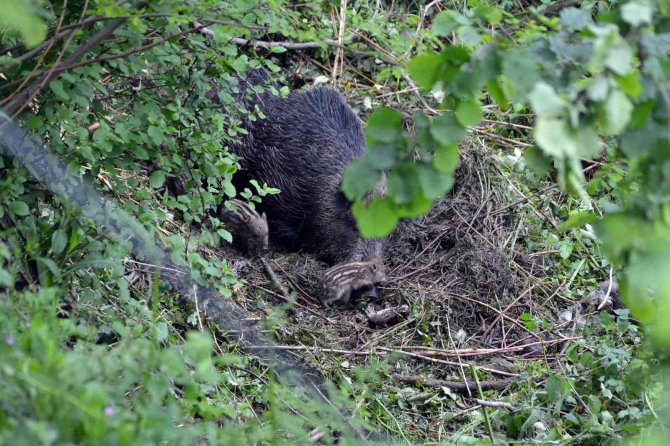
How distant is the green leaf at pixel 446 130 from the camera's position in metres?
2.38

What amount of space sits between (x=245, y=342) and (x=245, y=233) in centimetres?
133

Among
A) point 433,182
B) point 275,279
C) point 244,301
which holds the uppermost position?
point 433,182

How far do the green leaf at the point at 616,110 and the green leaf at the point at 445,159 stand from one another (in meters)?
0.44

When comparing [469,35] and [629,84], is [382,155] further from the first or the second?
[629,84]

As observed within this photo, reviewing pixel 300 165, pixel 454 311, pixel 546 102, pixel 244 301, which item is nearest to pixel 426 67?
pixel 546 102

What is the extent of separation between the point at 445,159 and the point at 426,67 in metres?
0.28

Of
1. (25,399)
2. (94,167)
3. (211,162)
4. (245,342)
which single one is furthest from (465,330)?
(25,399)

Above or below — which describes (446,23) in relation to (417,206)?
above

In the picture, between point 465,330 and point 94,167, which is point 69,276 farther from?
point 465,330

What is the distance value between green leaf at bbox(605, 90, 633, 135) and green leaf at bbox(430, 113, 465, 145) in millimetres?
433

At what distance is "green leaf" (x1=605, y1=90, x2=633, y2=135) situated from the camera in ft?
6.93

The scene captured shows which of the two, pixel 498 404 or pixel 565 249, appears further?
pixel 565 249

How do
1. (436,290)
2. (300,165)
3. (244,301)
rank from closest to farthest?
(244,301), (436,290), (300,165)

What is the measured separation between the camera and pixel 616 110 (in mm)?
2109
